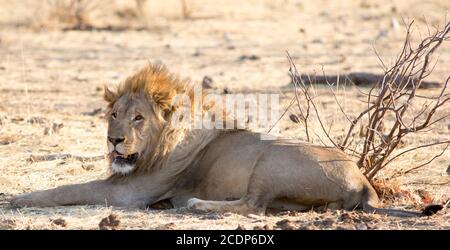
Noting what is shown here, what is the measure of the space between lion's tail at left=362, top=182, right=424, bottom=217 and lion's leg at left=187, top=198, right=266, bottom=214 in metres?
0.62

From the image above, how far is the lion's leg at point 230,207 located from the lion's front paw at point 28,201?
1.00 metres

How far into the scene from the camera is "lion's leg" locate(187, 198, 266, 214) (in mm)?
6039

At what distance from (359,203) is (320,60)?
7538 mm

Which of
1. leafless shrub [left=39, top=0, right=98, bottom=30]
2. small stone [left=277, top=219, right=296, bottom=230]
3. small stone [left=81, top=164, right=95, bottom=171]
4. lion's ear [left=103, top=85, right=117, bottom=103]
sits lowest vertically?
small stone [left=277, top=219, right=296, bottom=230]

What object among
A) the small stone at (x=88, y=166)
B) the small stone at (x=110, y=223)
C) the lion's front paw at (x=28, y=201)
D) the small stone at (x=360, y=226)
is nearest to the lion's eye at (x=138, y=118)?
the lion's front paw at (x=28, y=201)

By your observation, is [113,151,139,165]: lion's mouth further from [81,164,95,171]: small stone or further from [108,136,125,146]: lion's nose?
[81,164,95,171]: small stone

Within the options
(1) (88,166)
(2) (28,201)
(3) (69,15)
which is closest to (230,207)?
(2) (28,201)

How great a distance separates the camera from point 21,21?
16.6 m

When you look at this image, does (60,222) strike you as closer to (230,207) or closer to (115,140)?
(115,140)

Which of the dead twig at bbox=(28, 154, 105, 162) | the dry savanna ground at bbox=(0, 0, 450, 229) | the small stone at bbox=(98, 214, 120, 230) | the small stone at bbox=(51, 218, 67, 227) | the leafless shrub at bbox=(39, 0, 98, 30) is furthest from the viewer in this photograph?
the leafless shrub at bbox=(39, 0, 98, 30)

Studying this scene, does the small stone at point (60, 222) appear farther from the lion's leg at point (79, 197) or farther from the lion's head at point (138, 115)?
Answer: the lion's head at point (138, 115)

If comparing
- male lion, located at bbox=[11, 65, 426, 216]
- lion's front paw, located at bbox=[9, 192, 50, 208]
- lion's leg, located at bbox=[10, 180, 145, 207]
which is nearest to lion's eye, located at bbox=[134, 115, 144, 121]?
male lion, located at bbox=[11, 65, 426, 216]

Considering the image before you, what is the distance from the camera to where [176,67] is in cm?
1298
